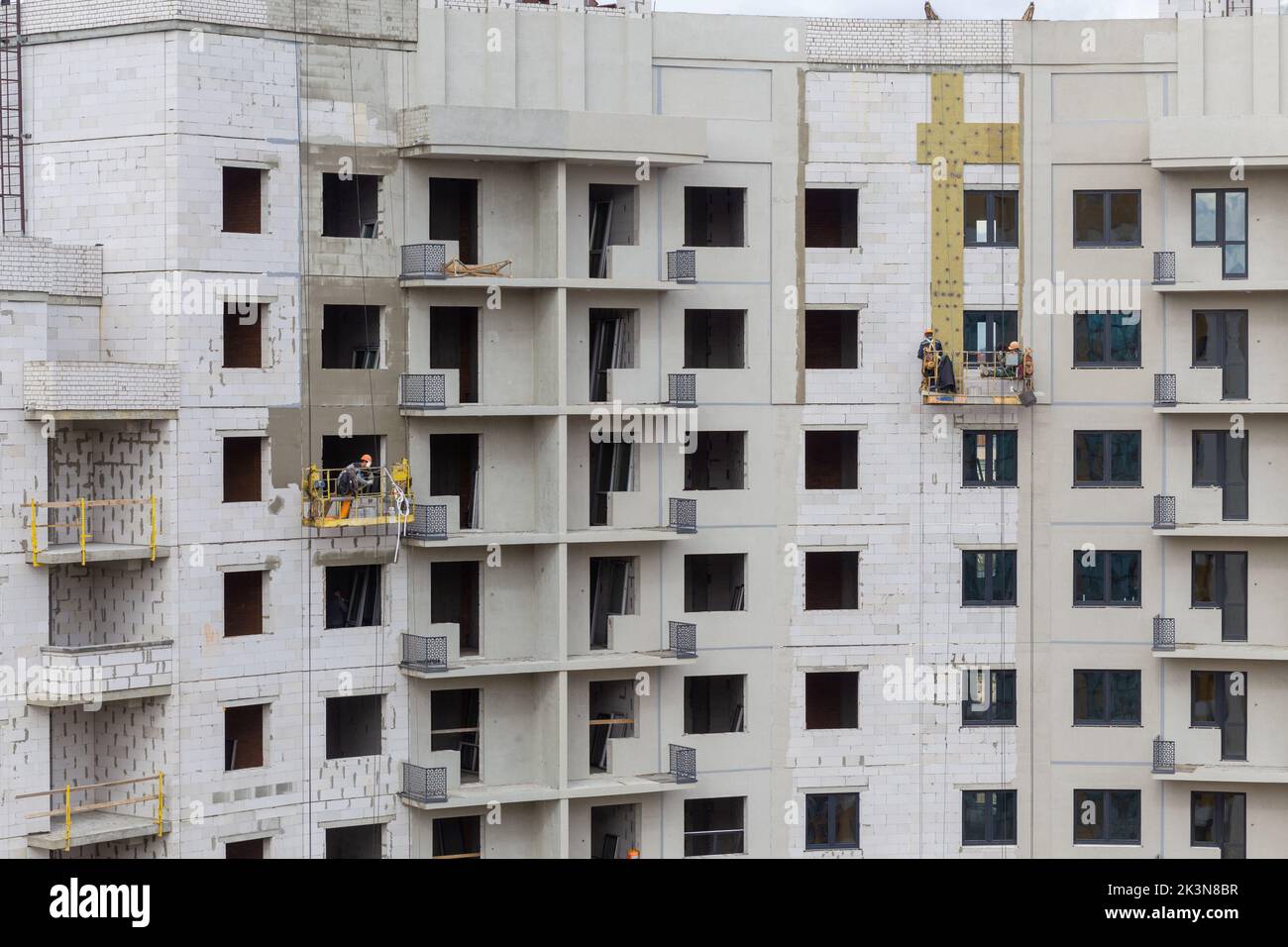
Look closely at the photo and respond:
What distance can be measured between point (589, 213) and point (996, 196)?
33.5 feet

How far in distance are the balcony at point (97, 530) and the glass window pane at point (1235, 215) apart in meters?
26.9

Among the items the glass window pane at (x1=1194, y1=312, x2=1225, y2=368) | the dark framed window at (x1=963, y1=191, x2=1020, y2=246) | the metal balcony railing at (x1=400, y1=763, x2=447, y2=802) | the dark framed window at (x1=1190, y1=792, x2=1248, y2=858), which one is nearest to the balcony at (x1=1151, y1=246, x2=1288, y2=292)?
the glass window pane at (x1=1194, y1=312, x2=1225, y2=368)

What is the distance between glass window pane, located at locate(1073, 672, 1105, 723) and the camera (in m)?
52.1

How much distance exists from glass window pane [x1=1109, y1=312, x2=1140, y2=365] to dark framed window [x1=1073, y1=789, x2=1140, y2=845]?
1089cm

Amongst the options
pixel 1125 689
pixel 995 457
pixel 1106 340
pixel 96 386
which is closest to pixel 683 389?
pixel 995 457

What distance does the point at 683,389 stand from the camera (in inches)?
1982

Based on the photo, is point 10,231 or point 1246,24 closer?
point 10,231

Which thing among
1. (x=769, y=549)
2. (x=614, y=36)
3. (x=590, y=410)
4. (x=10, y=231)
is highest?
(x=614, y=36)

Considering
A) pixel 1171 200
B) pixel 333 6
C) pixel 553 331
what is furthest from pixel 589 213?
pixel 1171 200

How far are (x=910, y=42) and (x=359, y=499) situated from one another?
18.0 m

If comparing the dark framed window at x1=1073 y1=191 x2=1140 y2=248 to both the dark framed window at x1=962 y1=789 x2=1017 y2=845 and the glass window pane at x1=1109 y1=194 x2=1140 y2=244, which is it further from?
the dark framed window at x1=962 y1=789 x2=1017 y2=845

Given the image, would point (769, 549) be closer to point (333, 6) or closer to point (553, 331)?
point (553, 331)

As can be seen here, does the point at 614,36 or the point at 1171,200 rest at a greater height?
the point at 614,36

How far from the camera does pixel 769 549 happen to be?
51625mm
